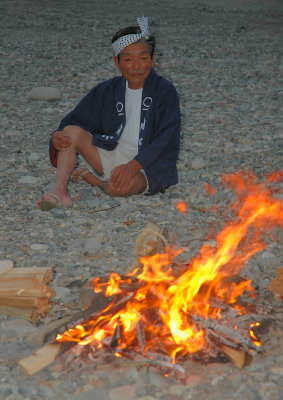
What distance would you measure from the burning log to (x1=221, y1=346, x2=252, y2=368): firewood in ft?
3.87

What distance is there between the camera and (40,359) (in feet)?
9.49

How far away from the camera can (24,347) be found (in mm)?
3107

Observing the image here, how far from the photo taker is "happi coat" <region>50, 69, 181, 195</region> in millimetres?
4750

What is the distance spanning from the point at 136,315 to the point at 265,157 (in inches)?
136

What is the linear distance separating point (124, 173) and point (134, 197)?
0.47 meters

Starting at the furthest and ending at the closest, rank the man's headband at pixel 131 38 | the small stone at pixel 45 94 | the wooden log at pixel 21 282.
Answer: the small stone at pixel 45 94
the man's headband at pixel 131 38
the wooden log at pixel 21 282

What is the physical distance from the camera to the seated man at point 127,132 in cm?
466

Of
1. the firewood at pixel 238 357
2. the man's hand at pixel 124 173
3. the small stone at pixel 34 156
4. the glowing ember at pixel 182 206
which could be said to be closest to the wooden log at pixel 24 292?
the firewood at pixel 238 357

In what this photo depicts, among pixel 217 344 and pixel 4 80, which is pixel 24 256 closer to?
pixel 217 344

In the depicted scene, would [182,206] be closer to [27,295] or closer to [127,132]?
[127,132]

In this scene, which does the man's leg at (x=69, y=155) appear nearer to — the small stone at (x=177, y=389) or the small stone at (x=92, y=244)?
the small stone at (x=92, y=244)

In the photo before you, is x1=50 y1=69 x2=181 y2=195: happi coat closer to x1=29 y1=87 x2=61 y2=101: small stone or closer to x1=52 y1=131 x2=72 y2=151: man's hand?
x1=52 y1=131 x2=72 y2=151: man's hand

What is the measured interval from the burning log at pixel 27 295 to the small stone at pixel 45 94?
4810 millimetres

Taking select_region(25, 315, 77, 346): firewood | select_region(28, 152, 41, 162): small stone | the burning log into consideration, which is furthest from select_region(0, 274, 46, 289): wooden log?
select_region(28, 152, 41, 162): small stone
